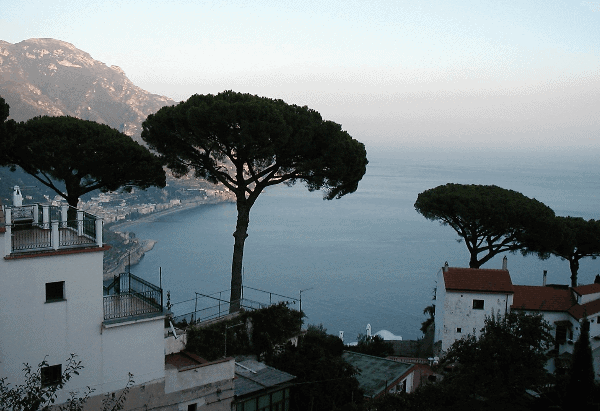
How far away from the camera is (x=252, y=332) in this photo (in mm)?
13078

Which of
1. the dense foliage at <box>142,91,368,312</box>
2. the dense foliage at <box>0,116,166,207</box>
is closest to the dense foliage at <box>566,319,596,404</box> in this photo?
the dense foliage at <box>142,91,368,312</box>

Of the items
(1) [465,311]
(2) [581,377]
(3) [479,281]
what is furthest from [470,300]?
(2) [581,377]

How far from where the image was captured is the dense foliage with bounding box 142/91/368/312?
1460cm

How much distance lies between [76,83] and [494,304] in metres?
140

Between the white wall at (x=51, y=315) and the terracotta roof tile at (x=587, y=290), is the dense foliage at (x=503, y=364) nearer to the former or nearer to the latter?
the terracotta roof tile at (x=587, y=290)

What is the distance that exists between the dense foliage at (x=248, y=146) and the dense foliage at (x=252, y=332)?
1.80 m

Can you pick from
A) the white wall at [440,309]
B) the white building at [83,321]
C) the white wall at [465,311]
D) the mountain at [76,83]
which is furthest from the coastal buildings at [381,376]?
the mountain at [76,83]

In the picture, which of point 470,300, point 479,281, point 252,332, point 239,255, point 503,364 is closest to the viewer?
point 503,364

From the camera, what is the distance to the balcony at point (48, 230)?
8320 millimetres

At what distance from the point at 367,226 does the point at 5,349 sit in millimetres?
70179

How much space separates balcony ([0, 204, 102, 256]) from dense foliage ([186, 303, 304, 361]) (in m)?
3.44

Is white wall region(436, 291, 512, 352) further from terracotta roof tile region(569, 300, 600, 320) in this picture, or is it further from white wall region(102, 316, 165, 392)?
white wall region(102, 316, 165, 392)

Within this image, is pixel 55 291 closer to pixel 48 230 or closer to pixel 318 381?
pixel 48 230

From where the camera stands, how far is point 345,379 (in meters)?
11.5
